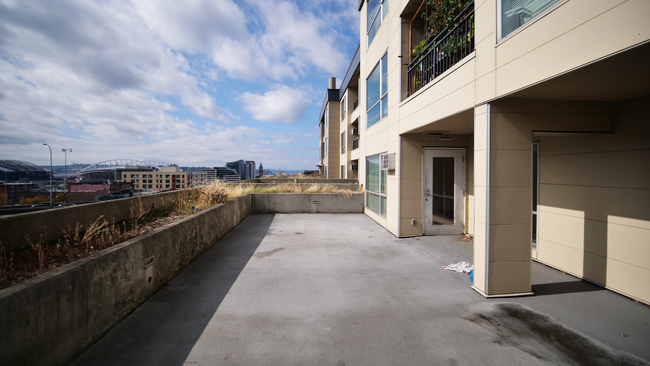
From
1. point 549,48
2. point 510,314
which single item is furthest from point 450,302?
point 549,48

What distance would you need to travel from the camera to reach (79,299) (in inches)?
98.1

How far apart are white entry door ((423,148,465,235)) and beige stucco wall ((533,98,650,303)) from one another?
239cm

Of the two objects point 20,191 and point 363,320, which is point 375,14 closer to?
point 363,320

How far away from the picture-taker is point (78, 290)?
8.13 feet

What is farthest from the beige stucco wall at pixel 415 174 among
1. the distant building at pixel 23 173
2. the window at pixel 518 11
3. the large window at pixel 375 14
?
the distant building at pixel 23 173

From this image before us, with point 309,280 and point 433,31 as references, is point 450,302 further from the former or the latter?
point 433,31

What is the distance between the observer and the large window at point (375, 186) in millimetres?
9031

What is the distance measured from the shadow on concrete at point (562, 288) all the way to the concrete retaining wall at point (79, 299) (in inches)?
214

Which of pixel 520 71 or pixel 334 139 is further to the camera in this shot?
pixel 334 139

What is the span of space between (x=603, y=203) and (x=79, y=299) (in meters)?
6.71

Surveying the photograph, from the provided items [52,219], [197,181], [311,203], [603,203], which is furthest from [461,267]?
[197,181]

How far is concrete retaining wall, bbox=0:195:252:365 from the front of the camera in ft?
6.34

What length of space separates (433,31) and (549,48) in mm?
4121

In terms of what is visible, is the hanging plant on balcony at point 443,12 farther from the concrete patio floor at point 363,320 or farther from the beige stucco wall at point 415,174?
the concrete patio floor at point 363,320
